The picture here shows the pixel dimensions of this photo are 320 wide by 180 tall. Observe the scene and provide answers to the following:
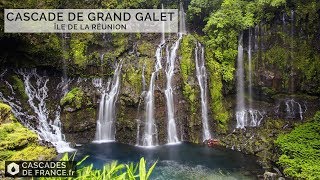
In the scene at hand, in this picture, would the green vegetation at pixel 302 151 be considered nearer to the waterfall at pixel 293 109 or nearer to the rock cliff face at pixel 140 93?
the waterfall at pixel 293 109

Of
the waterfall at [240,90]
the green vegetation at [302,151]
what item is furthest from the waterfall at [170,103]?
the green vegetation at [302,151]

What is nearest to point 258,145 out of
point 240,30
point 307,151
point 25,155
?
point 307,151

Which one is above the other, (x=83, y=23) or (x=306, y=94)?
(x=83, y=23)

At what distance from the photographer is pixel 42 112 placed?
17516 mm

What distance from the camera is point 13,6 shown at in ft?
54.0

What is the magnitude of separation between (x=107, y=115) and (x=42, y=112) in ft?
11.4

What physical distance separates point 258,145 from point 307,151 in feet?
9.24

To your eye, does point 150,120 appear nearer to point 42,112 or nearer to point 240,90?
point 240,90

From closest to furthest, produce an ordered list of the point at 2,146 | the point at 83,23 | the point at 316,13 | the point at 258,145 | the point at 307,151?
1. the point at 2,146
2. the point at 307,151
3. the point at 258,145
4. the point at 316,13
5. the point at 83,23

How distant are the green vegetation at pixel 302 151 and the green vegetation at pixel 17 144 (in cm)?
911

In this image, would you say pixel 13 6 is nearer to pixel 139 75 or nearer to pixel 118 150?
pixel 139 75

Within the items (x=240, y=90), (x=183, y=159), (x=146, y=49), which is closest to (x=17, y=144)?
(x=183, y=159)

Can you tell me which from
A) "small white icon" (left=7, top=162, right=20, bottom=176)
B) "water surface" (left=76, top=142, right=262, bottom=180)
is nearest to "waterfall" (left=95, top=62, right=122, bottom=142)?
"water surface" (left=76, top=142, right=262, bottom=180)

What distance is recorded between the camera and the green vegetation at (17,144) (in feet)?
33.6
